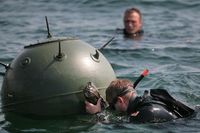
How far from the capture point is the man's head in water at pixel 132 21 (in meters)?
15.1

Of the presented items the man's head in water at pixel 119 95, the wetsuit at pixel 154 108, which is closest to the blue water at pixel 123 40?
the wetsuit at pixel 154 108

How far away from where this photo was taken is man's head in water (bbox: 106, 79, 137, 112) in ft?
23.7

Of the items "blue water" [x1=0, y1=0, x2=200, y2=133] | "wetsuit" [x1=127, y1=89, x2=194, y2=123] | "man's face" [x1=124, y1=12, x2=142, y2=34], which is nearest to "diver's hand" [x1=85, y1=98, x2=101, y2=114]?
"blue water" [x1=0, y1=0, x2=200, y2=133]

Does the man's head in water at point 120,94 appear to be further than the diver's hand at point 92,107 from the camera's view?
No

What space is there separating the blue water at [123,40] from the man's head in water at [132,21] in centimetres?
33

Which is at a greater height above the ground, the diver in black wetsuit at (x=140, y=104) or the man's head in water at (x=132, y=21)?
the man's head in water at (x=132, y=21)

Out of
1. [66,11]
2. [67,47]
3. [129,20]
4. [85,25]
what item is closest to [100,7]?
[66,11]

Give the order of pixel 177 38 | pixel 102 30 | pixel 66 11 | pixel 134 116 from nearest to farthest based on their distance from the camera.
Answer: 1. pixel 134 116
2. pixel 177 38
3. pixel 102 30
4. pixel 66 11

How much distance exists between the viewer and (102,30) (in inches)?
625

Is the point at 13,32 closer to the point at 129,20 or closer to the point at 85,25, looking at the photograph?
the point at 85,25

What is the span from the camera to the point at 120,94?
7.25 m

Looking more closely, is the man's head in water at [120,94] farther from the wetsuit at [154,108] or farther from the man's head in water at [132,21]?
the man's head in water at [132,21]

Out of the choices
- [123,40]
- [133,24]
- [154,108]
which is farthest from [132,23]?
[154,108]

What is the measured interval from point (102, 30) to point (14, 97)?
856cm
